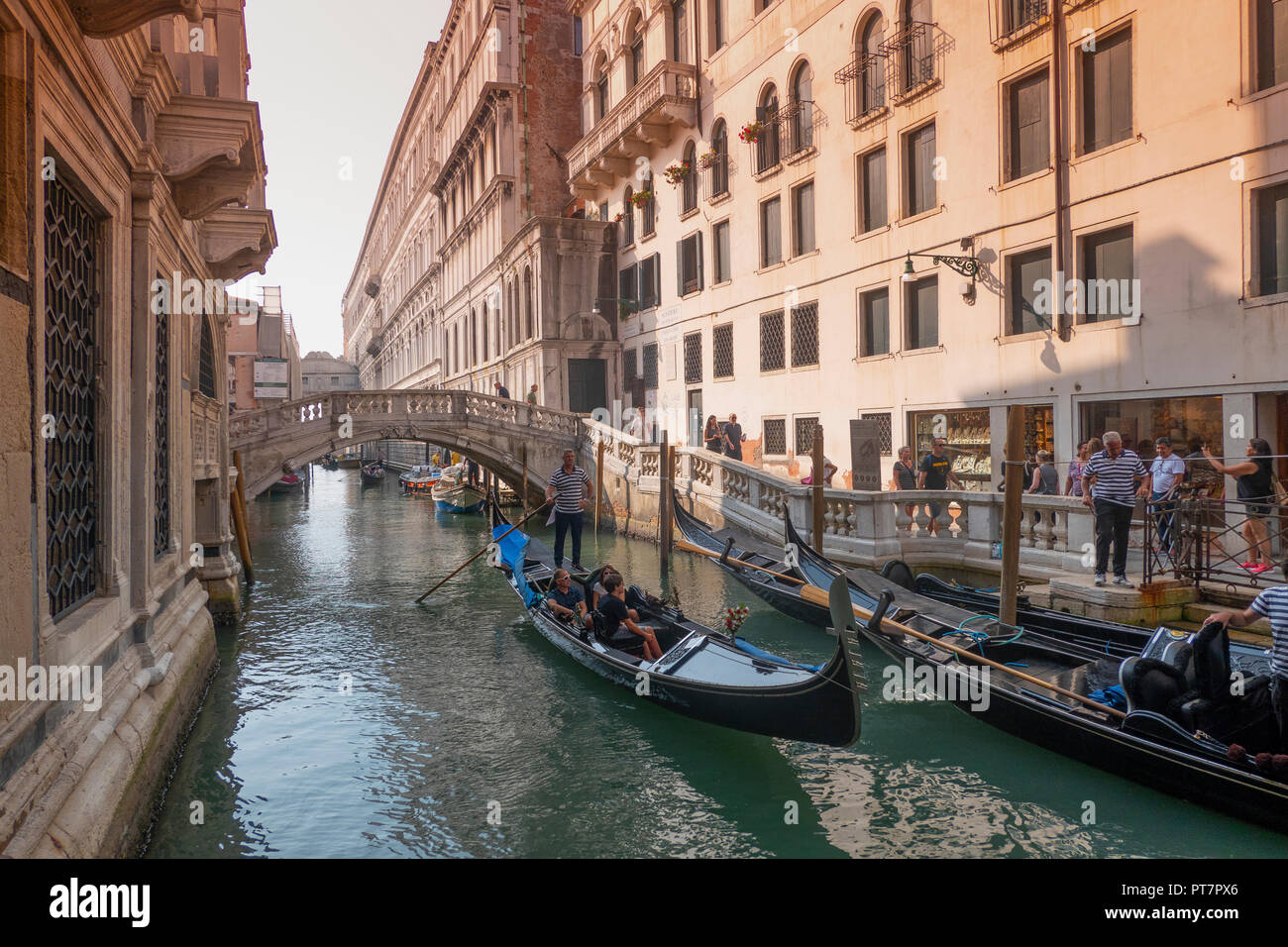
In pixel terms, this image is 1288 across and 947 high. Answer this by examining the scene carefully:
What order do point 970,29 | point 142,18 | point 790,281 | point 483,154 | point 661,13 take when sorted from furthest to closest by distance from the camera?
point 483,154 → point 661,13 → point 790,281 → point 970,29 → point 142,18

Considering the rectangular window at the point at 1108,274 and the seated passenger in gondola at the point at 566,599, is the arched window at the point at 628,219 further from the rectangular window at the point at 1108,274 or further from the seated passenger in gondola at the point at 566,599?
the seated passenger in gondola at the point at 566,599

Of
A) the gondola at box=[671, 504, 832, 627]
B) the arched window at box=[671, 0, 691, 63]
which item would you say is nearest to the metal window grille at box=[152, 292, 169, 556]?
the gondola at box=[671, 504, 832, 627]

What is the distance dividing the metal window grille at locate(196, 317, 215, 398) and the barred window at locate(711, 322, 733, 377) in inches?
392

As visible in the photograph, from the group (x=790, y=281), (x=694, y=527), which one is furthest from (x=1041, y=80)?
(x=694, y=527)

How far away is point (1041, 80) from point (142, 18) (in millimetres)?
10154

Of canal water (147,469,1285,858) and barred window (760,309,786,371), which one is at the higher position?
barred window (760,309,786,371)

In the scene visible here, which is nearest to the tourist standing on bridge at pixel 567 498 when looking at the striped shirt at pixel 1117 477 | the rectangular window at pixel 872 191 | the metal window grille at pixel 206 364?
the metal window grille at pixel 206 364

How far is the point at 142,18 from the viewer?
387 centimetres

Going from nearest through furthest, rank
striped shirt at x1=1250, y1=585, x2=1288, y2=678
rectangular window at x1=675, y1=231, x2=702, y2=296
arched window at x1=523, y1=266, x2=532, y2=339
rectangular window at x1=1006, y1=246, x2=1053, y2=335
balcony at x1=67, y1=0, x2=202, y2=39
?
balcony at x1=67, y1=0, x2=202, y2=39 → striped shirt at x1=1250, y1=585, x2=1288, y2=678 → rectangular window at x1=1006, y1=246, x2=1053, y2=335 → rectangular window at x1=675, y1=231, x2=702, y2=296 → arched window at x1=523, y1=266, x2=532, y2=339

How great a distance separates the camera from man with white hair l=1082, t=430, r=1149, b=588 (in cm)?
721

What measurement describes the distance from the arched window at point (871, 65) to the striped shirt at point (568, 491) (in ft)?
23.3

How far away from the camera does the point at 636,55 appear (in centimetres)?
2094

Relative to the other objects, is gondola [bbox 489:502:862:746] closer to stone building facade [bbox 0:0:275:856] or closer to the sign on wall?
stone building facade [bbox 0:0:275:856]
